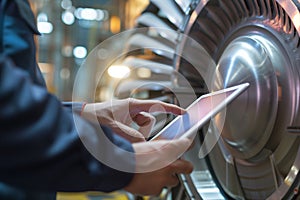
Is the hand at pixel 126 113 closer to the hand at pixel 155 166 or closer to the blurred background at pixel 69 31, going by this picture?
the hand at pixel 155 166

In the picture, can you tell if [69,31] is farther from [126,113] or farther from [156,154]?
[156,154]

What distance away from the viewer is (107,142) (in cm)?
50

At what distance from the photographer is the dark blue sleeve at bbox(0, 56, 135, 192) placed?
0.45m

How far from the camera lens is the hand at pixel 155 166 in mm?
503

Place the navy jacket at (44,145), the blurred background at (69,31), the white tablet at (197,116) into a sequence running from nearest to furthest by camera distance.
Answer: the navy jacket at (44,145)
the white tablet at (197,116)
the blurred background at (69,31)

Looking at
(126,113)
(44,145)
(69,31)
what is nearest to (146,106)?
(126,113)

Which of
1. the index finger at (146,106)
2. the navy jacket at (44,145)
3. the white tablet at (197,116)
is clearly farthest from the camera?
the index finger at (146,106)

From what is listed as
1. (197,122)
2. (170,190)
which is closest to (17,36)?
(197,122)

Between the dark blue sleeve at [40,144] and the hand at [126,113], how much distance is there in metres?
0.25

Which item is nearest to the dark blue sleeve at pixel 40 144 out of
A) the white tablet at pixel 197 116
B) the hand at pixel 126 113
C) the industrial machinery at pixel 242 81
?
the white tablet at pixel 197 116

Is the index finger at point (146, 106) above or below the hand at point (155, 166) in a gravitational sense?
above

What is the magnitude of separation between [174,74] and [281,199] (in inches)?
17.4

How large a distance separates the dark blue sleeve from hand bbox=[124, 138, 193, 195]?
29 mm

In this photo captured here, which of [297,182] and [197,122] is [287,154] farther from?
[197,122]
